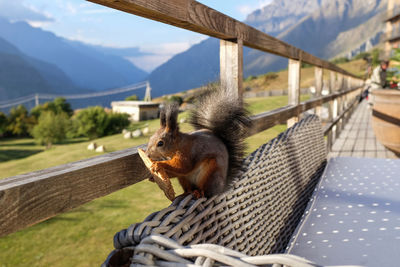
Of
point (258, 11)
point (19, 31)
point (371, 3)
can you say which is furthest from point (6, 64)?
point (371, 3)

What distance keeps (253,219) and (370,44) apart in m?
139

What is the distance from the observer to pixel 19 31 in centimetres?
16625

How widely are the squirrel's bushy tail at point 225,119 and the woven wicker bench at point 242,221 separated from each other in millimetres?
89

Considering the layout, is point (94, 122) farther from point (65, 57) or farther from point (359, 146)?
point (65, 57)

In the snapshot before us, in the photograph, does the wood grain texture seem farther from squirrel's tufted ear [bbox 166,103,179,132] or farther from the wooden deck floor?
the wooden deck floor

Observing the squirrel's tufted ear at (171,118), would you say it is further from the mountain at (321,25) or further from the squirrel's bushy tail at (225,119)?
the mountain at (321,25)

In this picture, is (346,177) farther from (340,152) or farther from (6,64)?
(6,64)

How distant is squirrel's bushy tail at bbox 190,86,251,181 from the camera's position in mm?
801

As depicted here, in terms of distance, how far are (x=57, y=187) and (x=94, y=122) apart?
2456cm

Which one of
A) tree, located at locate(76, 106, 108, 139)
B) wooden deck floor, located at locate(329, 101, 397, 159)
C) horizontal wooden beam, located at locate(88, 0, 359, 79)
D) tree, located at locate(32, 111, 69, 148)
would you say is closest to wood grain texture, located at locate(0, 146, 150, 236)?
horizontal wooden beam, located at locate(88, 0, 359, 79)

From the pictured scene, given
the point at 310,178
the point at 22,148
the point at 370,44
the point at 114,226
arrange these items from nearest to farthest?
the point at 310,178 < the point at 114,226 < the point at 22,148 < the point at 370,44

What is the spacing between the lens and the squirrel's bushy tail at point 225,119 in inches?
31.5

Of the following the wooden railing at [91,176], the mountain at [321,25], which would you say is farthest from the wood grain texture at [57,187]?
the mountain at [321,25]

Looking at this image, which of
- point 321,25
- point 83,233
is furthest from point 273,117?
point 321,25
